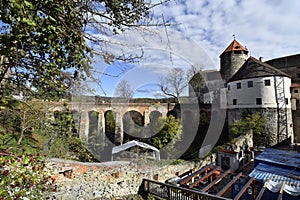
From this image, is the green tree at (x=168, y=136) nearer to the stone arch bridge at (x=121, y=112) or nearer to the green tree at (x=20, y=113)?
the stone arch bridge at (x=121, y=112)

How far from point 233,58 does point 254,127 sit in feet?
32.6

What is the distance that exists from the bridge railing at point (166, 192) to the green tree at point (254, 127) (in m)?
12.6

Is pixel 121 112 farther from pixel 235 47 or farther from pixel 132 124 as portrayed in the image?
pixel 235 47

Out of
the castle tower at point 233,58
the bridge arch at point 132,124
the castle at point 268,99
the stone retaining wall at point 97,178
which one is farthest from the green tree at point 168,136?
the castle tower at point 233,58

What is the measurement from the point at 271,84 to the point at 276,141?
5.85 meters

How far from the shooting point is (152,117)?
76.0ft

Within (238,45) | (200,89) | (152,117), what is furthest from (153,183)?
(200,89)

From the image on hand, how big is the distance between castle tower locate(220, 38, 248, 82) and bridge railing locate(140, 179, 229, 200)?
1984cm

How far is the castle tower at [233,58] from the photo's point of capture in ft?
74.2

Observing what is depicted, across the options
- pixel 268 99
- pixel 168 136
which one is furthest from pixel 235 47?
pixel 168 136

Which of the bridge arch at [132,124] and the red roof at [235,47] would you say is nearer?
the bridge arch at [132,124]

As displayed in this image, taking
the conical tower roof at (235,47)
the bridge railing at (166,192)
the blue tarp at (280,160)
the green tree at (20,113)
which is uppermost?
the conical tower roof at (235,47)

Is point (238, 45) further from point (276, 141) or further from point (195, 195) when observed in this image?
point (195, 195)

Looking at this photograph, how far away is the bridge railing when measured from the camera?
597 centimetres
